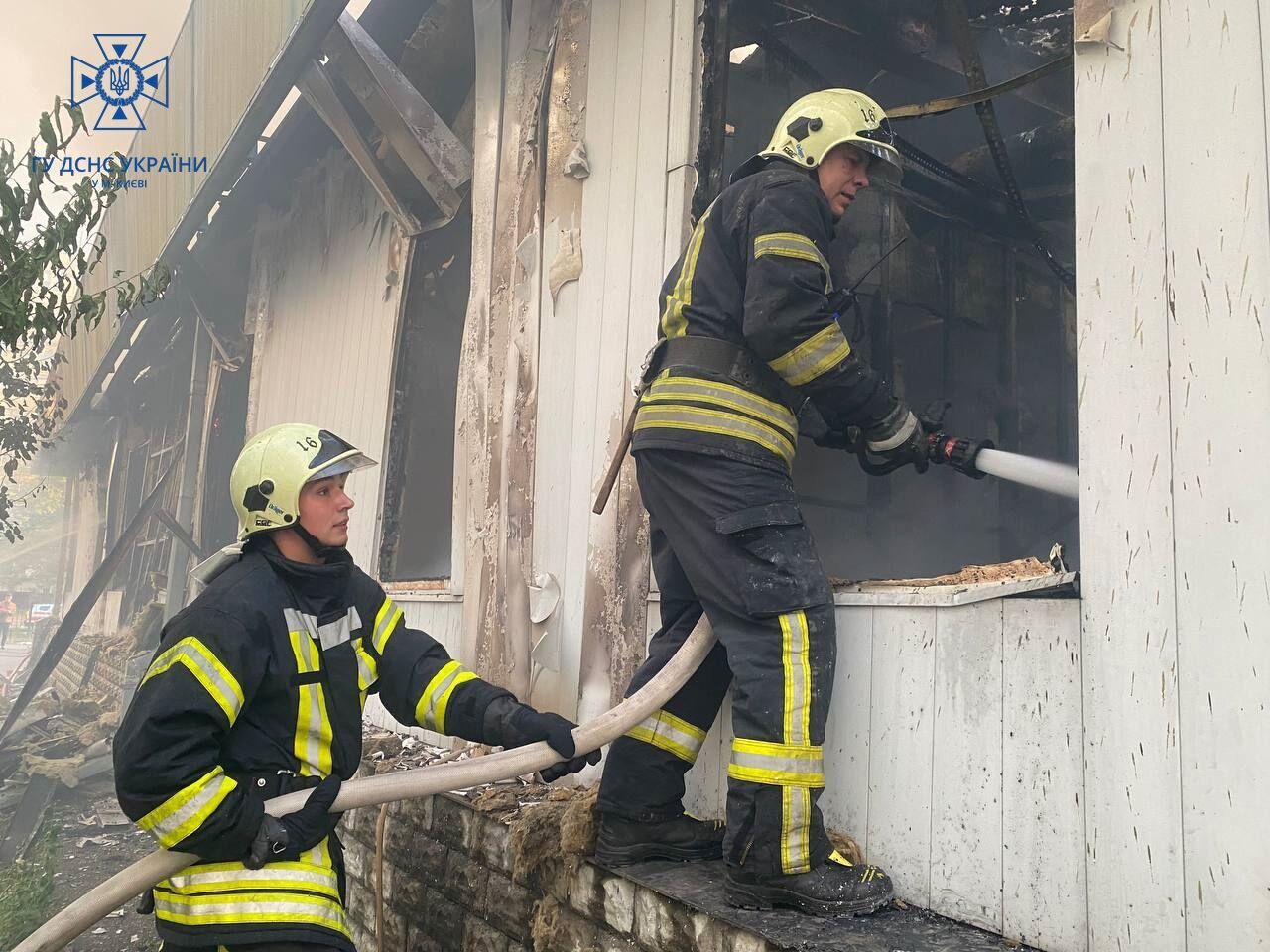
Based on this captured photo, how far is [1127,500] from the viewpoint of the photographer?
86.7 inches

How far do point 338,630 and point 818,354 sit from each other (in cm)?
151

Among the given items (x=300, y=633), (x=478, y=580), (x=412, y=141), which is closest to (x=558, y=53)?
(x=412, y=141)

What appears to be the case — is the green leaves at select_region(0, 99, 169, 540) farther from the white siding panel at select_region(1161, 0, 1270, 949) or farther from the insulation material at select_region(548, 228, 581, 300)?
the white siding panel at select_region(1161, 0, 1270, 949)

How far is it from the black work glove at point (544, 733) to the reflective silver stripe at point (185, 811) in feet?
2.56

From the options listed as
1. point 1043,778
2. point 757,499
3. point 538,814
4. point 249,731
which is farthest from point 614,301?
point 1043,778

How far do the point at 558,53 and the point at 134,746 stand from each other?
3.65 m

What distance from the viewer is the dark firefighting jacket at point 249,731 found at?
222 cm

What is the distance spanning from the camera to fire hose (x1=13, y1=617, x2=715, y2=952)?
230 cm

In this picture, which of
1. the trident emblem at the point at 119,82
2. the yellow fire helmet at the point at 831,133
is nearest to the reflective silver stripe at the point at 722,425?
the yellow fire helmet at the point at 831,133

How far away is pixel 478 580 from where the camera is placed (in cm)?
470

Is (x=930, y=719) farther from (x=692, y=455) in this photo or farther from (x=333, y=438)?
(x=333, y=438)

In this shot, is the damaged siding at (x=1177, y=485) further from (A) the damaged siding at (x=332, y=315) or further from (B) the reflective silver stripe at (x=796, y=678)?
(A) the damaged siding at (x=332, y=315)

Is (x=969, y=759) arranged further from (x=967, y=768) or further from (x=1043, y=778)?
(x=1043, y=778)

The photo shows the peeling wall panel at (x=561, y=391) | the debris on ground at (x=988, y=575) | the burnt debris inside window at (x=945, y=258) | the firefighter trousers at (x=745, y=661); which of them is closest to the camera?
the debris on ground at (x=988, y=575)
